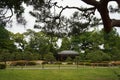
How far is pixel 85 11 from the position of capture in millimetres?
10211

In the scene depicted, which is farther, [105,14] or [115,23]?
[115,23]

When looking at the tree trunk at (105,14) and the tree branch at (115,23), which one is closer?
the tree trunk at (105,14)

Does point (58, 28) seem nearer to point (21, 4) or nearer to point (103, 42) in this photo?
point (21, 4)

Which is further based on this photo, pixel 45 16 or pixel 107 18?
pixel 45 16

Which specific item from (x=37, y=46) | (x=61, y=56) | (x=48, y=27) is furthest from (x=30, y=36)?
(x=48, y=27)

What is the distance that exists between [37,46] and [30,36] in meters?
2.32

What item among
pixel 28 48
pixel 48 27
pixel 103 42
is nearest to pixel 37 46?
pixel 28 48

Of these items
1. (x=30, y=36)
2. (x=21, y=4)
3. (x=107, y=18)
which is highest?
(x=30, y=36)

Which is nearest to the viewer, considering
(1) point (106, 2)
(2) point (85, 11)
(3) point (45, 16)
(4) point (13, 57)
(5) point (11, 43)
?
(1) point (106, 2)

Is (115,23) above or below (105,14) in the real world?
below

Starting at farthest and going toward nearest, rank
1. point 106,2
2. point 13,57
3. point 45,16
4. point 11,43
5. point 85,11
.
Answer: point 11,43, point 13,57, point 45,16, point 85,11, point 106,2

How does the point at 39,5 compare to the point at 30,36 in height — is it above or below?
below

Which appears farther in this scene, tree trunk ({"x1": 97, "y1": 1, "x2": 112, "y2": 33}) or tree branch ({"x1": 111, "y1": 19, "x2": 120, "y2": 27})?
tree branch ({"x1": 111, "y1": 19, "x2": 120, "y2": 27})

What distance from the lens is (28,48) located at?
50625 millimetres
